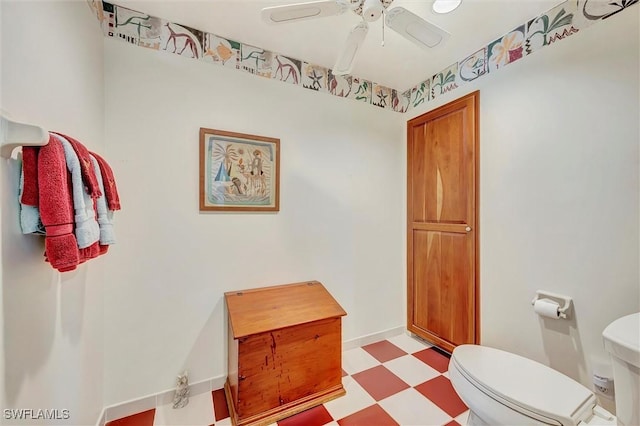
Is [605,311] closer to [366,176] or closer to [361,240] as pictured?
[361,240]

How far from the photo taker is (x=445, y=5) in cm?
135

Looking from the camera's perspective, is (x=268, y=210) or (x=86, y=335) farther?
(x=268, y=210)

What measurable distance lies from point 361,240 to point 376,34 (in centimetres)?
153

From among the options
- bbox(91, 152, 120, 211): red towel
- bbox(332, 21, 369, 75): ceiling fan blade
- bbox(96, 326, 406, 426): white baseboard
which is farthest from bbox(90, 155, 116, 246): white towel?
bbox(332, 21, 369, 75): ceiling fan blade

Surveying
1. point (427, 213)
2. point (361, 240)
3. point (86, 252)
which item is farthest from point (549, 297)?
point (86, 252)

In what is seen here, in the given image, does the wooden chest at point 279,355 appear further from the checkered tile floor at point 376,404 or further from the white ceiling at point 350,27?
the white ceiling at point 350,27

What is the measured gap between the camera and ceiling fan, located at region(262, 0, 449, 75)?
100 centimetres

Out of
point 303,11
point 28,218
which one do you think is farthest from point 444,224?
point 28,218

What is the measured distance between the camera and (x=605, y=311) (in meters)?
1.25

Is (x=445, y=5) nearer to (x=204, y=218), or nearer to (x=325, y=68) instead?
(x=325, y=68)

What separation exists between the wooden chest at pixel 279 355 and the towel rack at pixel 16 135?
1092 millimetres

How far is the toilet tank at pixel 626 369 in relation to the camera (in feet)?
2.46

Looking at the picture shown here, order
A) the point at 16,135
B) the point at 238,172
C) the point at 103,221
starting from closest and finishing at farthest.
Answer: the point at 16,135 → the point at 103,221 → the point at 238,172

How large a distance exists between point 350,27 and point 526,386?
212 centimetres
